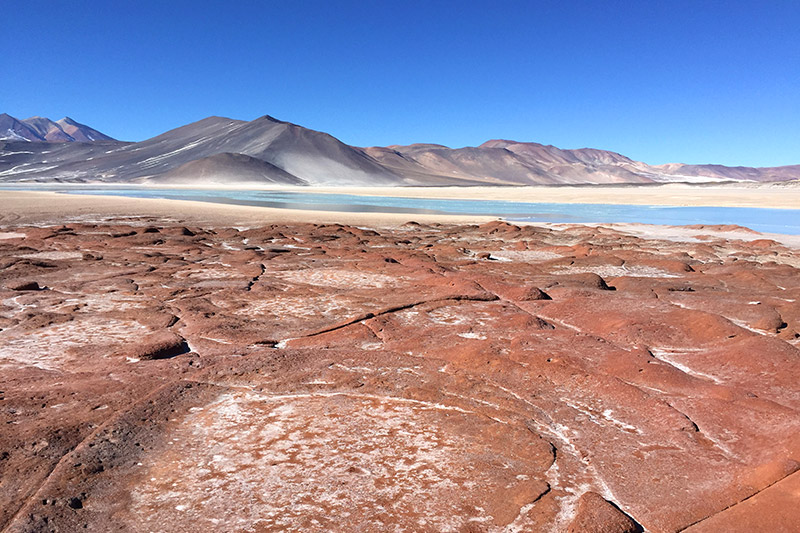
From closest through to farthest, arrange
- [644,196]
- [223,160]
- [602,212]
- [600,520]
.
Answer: [600,520], [602,212], [644,196], [223,160]

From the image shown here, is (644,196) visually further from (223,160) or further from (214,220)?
(223,160)

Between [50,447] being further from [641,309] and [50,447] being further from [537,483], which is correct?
[641,309]

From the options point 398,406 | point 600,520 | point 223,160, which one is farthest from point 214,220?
point 223,160

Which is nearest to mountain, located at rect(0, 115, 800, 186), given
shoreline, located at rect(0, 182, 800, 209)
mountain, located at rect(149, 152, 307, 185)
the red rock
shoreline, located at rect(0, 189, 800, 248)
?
mountain, located at rect(149, 152, 307, 185)

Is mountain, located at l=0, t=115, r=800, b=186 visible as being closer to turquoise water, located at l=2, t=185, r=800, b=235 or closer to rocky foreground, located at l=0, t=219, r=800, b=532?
turquoise water, located at l=2, t=185, r=800, b=235

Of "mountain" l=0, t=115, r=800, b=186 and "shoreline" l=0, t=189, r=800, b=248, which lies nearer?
"shoreline" l=0, t=189, r=800, b=248

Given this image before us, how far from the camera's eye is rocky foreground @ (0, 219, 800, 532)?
7.80 ft

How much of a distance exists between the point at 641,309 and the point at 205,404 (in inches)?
160

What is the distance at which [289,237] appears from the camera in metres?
13.1

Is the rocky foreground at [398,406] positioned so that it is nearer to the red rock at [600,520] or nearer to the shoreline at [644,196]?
the red rock at [600,520]

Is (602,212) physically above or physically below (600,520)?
below

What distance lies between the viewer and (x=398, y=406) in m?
3.40

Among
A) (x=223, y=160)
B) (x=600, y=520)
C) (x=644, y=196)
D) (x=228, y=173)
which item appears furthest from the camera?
(x=223, y=160)

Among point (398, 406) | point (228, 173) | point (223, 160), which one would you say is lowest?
point (398, 406)
